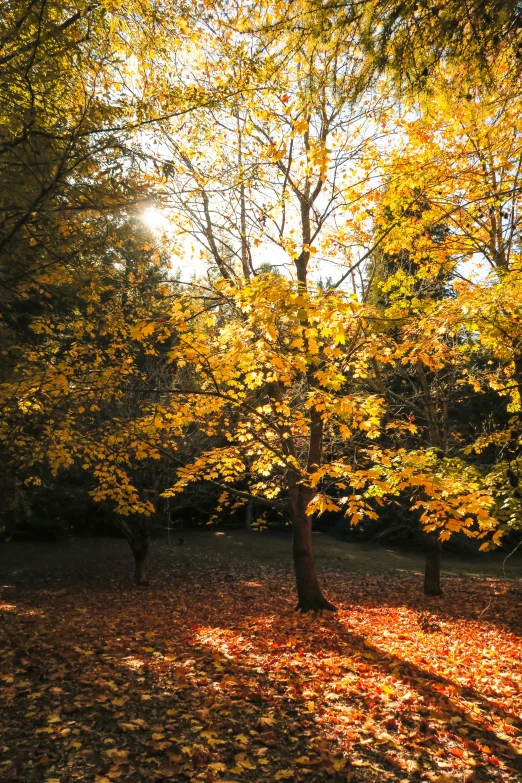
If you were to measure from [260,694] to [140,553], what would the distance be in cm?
959

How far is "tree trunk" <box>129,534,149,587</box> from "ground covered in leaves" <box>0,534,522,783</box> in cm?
312

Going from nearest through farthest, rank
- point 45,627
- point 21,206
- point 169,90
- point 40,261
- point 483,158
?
1. point 21,206
2. point 40,261
3. point 169,90
4. point 483,158
5. point 45,627

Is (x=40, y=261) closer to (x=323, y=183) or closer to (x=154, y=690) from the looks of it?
(x=154, y=690)

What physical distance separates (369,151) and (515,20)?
5.46 m

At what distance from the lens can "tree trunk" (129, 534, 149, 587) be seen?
1366cm

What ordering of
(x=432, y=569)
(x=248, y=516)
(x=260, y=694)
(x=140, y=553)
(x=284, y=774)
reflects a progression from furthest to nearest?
(x=248, y=516), (x=140, y=553), (x=432, y=569), (x=260, y=694), (x=284, y=774)

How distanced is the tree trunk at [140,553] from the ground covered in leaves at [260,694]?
10.3 feet

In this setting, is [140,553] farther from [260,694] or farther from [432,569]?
[260,694]

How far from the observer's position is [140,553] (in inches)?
545

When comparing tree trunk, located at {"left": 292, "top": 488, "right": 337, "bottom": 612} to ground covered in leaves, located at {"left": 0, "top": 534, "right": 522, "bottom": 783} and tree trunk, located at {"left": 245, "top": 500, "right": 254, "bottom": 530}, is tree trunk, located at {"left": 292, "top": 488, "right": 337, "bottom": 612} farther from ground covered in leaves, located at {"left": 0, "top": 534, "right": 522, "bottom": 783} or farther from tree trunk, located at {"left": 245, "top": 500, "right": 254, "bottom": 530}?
tree trunk, located at {"left": 245, "top": 500, "right": 254, "bottom": 530}

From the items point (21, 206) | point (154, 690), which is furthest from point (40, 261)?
point (154, 690)

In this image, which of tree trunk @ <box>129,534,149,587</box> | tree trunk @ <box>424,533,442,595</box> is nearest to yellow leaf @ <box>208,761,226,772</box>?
tree trunk @ <box>424,533,442,595</box>

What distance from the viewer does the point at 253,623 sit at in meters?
8.62

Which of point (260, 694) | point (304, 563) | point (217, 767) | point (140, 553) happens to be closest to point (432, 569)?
point (304, 563)
